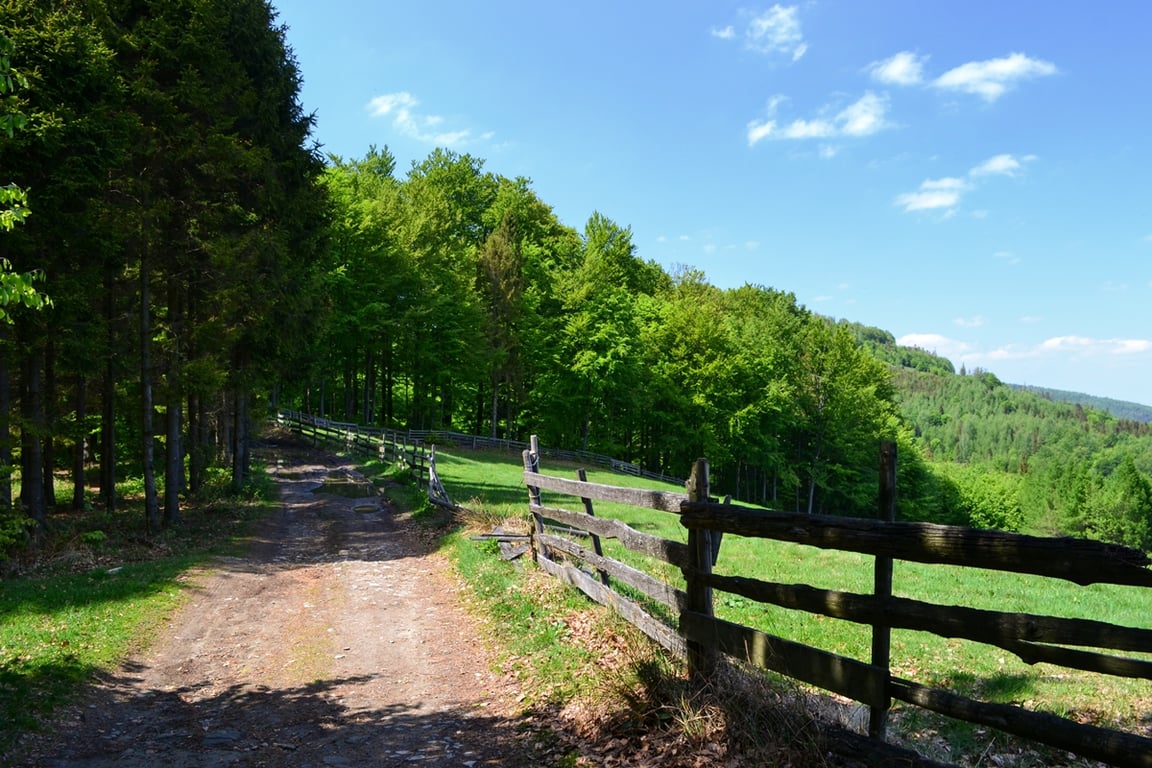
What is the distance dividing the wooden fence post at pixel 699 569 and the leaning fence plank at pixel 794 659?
9cm

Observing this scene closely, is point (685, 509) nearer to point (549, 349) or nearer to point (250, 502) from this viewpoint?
point (250, 502)

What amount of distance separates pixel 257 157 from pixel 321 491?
12443 mm

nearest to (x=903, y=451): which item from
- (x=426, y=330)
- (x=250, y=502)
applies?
(x=426, y=330)

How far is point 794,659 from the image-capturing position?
15.7 ft

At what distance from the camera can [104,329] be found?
14.2 meters

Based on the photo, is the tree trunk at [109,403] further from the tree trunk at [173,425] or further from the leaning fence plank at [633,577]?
the leaning fence plank at [633,577]

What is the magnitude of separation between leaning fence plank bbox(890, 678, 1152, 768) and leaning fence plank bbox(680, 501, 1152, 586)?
714 millimetres

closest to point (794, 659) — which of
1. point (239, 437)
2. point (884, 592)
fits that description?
point (884, 592)

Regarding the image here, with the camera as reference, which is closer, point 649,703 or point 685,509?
point 649,703

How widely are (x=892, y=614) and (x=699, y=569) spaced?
6.16 feet

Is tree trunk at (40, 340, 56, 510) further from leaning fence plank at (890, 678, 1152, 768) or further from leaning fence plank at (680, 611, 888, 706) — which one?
leaning fence plank at (890, 678, 1152, 768)

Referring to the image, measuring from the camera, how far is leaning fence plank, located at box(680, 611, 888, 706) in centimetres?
430

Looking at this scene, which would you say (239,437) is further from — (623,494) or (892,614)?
(892,614)

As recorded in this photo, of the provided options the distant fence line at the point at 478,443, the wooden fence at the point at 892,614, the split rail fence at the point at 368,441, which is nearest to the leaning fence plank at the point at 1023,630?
the wooden fence at the point at 892,614
